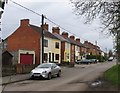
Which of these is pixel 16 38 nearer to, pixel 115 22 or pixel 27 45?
pixel 27 45

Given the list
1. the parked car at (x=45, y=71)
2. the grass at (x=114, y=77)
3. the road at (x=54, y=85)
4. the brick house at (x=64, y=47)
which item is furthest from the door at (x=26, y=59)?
the road at (x=54, y=85)

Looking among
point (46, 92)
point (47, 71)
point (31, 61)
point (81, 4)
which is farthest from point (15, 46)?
point (46, 92)

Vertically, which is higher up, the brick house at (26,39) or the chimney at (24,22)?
the chimney at (24,22)

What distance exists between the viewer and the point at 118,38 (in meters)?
27.4

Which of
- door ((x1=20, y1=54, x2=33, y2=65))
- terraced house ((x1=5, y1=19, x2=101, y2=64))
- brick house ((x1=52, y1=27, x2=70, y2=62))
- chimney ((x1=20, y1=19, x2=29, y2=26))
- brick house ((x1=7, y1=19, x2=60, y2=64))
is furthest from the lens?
brick house ((x1=52, y1=27, x2=70, y2=62))

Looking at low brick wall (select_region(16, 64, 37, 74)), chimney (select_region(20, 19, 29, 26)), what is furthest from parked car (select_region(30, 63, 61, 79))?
chimney (select_region(20, 19, 29, 26))

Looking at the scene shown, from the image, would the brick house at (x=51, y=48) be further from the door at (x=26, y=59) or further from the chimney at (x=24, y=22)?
the door at (x=26, y=59)

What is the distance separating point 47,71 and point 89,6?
8.37m

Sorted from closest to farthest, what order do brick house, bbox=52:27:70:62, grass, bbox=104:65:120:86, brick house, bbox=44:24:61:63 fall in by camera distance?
grass, bbox=104:65:120:86 < brick house, bbox=44:24:61:63 < brick house, bbox=52:27:70:62

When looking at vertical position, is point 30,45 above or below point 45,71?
above

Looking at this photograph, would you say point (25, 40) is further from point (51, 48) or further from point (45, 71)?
point (45, 71)

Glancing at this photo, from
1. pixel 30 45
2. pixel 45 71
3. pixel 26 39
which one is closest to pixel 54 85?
pixel 45 71

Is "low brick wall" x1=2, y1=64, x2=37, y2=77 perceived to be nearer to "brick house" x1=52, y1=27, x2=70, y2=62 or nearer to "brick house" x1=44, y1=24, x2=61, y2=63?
"brick house" x1=44, y1=24, x2=61, y2=63

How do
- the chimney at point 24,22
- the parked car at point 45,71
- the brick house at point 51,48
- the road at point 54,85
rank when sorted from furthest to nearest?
the brick house at point 51,48 → the chimney at point 24,22 → the parked car at point 45,71 → the road at point 54,85
